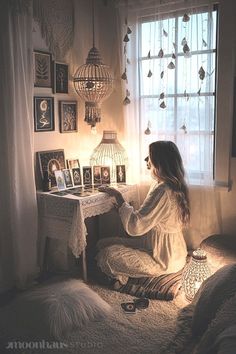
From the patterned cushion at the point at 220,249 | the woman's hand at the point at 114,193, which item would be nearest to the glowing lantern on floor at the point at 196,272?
the patterned cushion at the point at 220,249

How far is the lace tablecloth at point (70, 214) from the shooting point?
2.59 meters

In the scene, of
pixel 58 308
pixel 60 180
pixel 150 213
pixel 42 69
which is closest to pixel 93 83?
pixel 42 69

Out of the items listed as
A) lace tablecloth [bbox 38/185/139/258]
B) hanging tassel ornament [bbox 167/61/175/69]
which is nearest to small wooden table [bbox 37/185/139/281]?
lace tablecloth [bbox 38/185/139/258]

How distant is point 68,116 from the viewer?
10.3 feet

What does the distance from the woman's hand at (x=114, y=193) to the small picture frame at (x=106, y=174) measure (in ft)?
0.71

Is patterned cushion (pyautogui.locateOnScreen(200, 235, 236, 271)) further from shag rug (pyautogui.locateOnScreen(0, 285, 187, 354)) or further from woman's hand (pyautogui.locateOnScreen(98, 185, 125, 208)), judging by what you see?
woman's hand (pyautogui.locateOnScreen(98, 185, 125, 208))

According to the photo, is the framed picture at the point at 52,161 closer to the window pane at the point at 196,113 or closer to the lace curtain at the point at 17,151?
the lace curtain at the point at 17,151

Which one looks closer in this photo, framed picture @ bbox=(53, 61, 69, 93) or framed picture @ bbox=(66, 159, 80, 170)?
framed picture @ bbox=(53, 61, 69, 93)

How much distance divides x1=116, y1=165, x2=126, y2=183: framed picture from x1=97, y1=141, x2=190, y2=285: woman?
0.37m

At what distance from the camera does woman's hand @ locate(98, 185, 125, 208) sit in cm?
275

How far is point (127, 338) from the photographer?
2121 mm

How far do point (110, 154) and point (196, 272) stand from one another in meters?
1.18

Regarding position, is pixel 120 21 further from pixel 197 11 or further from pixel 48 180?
pixel 48 180

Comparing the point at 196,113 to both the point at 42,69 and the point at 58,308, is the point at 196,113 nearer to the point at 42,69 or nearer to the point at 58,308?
the point at 42,69
